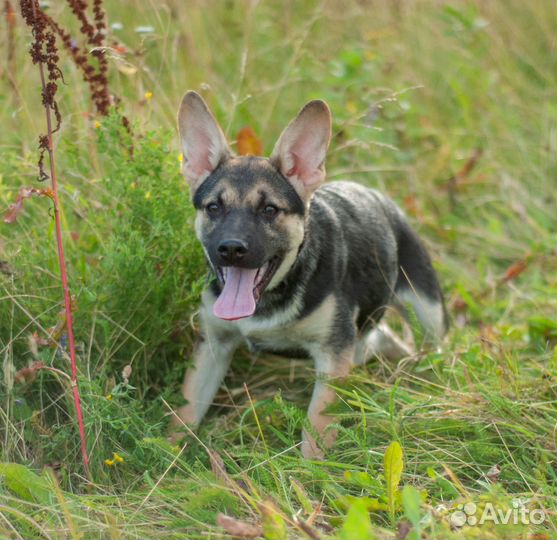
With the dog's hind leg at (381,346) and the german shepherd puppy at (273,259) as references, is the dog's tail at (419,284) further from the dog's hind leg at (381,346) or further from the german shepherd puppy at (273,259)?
the german shepherd puppy at (273,259)

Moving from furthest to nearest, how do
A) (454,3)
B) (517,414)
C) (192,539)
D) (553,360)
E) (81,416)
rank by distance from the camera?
(454,3) < (553,360) < (517,414) < (81,416) < (192,539)

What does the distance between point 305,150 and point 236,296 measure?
0.82 meters

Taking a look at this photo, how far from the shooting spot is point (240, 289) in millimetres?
4215

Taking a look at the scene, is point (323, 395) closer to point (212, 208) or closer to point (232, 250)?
point (232, 250)

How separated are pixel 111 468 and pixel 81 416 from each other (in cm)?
34

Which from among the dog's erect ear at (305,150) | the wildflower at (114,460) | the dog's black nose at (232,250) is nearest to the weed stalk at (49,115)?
the wildflower at (114,460)

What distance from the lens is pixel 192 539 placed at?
320cm

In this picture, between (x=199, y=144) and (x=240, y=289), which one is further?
(x=199, y=144)

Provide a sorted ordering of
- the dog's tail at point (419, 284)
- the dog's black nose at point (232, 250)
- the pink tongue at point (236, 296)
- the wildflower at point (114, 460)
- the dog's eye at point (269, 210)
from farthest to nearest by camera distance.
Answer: the dog's tail at point (419, 284) → the dog's eye at point (269, 210) → the pink tongue at point (236, 296) → the dog's black nose at point (232, 250) → the wildflower at point (114, 460)

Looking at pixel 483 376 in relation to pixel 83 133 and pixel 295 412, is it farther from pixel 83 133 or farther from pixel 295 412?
pixel 83 133

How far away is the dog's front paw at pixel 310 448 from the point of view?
4.01 m

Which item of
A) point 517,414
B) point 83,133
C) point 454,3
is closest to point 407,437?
point 517,414

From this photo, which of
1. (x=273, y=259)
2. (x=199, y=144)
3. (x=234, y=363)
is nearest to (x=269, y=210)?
(x=273, y=259)

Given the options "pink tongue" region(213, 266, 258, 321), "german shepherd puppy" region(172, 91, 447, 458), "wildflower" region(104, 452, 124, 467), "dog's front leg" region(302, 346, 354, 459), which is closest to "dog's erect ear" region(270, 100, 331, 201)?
"german shepherd puppy" region(172, 91, 447, 458)
